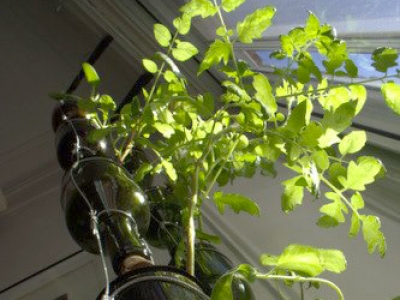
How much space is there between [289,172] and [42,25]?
5.02 ft

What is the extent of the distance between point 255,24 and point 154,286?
0.46 m

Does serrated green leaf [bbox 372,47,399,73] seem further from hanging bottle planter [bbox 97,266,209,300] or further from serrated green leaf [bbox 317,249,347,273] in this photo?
hanging bottle planter [bbox 97,266,209,300]

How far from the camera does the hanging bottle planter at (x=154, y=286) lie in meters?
0.46

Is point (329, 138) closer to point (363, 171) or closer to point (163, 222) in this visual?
point (363, 171)

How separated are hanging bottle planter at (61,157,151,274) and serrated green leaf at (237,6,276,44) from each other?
304 millimetres

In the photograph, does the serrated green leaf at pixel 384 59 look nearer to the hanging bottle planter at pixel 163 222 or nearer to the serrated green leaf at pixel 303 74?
the serrated green leaf at pixel 303 74

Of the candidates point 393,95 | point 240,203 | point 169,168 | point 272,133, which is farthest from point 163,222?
point 393,95

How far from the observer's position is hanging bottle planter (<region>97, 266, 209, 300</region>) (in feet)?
1.51

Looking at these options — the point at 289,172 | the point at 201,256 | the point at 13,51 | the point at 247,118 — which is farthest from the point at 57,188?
the point at 247,118

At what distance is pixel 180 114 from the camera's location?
83 centimetres

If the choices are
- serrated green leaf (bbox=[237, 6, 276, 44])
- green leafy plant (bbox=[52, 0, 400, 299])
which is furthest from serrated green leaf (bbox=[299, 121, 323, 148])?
serrated green leaf (bbox=[237, 6, 276, 44])

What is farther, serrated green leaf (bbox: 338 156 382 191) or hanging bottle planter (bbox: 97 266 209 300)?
serrated green leaf (bbox: 338 156 382 191)

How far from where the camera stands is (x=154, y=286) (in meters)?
0.47

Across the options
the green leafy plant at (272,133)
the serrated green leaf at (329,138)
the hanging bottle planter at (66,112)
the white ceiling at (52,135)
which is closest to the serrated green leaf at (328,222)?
the green leafy plant at (272,133)
